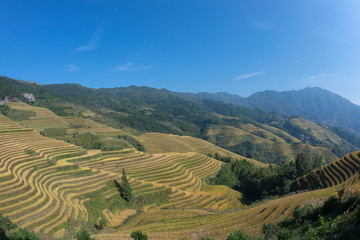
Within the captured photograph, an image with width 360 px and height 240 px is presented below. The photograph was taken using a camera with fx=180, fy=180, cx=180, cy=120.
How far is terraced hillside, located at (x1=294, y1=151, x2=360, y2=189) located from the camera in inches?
1136

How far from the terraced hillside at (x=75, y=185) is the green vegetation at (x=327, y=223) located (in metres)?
16.1

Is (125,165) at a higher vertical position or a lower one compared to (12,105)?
lower

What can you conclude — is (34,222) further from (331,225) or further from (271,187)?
(271,187)

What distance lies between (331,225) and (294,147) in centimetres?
17712

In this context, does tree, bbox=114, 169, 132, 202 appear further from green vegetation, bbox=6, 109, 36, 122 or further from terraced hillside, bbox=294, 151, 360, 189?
green vegetation, bbox=6, 109, 36, 122

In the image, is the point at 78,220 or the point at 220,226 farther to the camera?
the point at 78,220

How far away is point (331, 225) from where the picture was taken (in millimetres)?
9578

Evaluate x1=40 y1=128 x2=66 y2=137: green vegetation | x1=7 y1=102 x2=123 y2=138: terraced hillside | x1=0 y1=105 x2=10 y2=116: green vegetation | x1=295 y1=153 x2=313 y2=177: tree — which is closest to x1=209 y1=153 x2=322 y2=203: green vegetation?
x1=295 y1=153 x2=313 y2=177: tree

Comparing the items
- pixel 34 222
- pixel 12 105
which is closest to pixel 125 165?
pixel 34 222

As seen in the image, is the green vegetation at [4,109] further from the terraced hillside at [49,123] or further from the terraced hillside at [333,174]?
the terraced hillside at [333,174]

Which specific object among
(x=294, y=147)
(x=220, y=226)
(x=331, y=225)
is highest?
(x=331, y=225)

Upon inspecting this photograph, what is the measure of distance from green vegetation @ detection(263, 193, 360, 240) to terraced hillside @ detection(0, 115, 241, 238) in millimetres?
16094

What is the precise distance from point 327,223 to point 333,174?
91.6 feet

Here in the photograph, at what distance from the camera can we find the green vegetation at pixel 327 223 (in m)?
8.47
